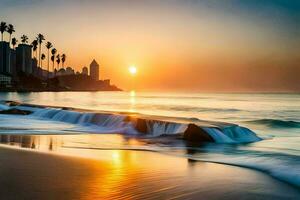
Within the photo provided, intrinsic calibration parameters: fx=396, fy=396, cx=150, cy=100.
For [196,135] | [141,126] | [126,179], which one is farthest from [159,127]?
[126,179]

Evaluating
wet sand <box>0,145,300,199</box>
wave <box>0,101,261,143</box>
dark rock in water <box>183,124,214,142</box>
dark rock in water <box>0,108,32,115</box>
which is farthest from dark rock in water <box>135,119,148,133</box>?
dark rock in water <box>0,108,32,115</box>

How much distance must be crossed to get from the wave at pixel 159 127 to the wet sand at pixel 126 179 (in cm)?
686

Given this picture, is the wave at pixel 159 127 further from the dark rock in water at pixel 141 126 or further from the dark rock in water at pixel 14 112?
the dark rock in water at pixel 14 112

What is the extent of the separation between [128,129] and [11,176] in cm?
1508

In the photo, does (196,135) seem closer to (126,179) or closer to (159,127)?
(159,127)

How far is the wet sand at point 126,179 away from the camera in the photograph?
297 inches

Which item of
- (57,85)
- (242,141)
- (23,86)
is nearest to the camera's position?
(242,141)

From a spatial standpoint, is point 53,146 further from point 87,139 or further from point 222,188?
point 222,188

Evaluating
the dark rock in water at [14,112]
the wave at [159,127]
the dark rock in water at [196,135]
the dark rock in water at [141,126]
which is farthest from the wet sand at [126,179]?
the dark rock in water at [14,112]

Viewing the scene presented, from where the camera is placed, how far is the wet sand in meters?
7.55

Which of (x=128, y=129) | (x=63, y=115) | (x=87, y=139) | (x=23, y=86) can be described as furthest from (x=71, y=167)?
(x=23, y=86)

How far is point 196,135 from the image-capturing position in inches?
750

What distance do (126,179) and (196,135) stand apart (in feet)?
34.5

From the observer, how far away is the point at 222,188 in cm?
843
